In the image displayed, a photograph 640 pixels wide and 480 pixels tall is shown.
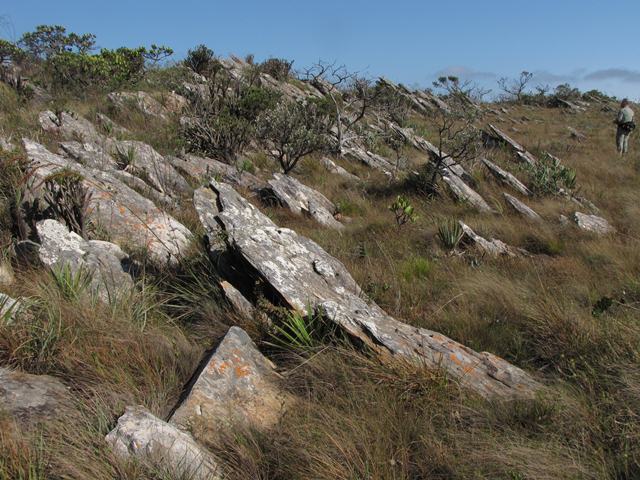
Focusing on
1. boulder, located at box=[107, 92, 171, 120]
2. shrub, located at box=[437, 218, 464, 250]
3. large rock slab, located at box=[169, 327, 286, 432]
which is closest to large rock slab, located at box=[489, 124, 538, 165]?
shrub, located at box=[437, 218, 464, 250]

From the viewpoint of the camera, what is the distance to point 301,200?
28.7 ft

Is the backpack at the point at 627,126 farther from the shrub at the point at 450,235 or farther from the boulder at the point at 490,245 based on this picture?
the shrub at the point at 450,235

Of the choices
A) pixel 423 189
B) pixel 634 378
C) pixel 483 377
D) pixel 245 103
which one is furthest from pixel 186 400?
pixel 245 103

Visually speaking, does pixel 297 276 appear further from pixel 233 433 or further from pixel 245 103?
pixel 245 103

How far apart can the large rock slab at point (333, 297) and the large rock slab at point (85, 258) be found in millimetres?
904

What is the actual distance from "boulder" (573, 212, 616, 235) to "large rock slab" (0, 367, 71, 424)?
7.29 m

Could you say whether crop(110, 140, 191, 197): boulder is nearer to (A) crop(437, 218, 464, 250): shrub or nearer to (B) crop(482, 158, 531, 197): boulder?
(A) crop(437, 218, 464, 250): shrub

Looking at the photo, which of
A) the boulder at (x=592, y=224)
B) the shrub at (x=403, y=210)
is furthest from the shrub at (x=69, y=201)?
the boulder at (x=592, y=224)

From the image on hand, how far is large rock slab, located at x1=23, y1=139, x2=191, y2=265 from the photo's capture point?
17.5 ft

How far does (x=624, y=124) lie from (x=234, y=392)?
51.9 feet

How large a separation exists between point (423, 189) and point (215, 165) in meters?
4.52

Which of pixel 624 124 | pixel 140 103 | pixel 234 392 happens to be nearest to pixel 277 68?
pixel 140 103

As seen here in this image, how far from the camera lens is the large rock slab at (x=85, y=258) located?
163 inches

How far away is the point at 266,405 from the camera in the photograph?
2938mm
